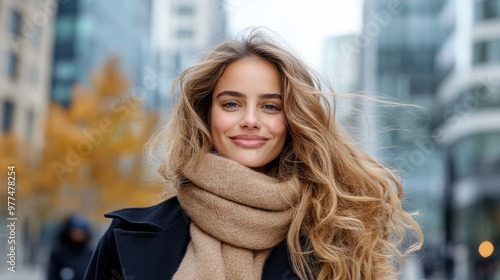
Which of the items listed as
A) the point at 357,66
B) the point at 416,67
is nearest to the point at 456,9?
the point at 416,67

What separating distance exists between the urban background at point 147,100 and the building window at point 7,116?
6cm

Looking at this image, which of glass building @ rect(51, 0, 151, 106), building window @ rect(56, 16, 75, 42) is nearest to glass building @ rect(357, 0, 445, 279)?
glass building @ rect(51, 0, 151, 106)

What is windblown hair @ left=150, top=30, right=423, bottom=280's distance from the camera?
2.62 meters

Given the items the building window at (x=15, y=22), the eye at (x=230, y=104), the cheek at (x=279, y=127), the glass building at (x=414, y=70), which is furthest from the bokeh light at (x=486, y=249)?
the eye at (x=230, y=104)

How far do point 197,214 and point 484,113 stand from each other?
17.6m

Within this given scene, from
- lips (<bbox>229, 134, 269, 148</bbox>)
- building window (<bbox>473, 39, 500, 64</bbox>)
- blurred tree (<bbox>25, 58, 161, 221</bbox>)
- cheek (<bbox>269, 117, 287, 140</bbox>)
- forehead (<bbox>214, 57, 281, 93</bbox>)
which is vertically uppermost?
building window (<bbox>473, 39, 500, 64</bbox>)

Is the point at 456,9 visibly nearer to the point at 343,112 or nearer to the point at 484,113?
the point at 484,113

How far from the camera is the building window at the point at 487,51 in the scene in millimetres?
18734

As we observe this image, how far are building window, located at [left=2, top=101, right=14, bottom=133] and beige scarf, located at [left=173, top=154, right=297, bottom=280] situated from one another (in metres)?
18.3

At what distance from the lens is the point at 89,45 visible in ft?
76.2

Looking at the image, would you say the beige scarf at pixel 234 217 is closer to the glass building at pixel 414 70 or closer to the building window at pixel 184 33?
the glass building at pixel 414 70

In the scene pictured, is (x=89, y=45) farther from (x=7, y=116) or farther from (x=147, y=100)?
(x=7, y=116)

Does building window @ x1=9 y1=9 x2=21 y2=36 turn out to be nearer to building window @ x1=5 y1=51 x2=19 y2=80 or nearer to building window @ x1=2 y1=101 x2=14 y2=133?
building window @ x1=5 y1=51 x2=19 y2=80

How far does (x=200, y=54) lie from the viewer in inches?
119
